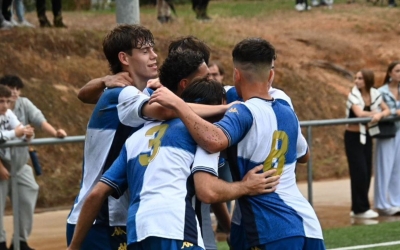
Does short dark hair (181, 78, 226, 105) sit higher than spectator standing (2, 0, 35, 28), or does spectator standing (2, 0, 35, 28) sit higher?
short dark hair (181, 78, 226, 105)

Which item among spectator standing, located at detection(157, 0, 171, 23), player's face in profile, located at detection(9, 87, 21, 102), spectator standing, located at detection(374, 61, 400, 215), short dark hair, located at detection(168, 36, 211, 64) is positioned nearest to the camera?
short dark hair, located at detection(168, 36, 211, 64)

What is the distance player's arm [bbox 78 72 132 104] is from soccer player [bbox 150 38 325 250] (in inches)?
25.7

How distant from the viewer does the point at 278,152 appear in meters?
4.87

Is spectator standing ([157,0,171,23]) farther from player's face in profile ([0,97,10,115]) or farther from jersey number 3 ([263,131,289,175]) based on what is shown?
jersey number 3 ([263,131,289,175])

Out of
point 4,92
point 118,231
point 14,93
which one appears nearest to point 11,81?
point 14,93

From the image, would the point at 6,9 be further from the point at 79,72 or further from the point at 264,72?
the point at 264,72

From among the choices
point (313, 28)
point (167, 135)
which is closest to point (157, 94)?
point (167, 135)

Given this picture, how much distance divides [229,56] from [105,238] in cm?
1372

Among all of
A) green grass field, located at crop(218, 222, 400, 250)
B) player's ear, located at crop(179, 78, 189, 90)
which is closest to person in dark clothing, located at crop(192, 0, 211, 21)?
green grass field, located at crop(218, 222, 400, 250)

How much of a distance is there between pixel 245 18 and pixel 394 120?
12226mm

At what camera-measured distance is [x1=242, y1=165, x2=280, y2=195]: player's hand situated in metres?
4.77

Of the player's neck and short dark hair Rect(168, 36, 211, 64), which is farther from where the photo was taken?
short dark hair Rect(168, 36, 211, 64)

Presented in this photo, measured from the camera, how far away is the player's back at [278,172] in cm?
480

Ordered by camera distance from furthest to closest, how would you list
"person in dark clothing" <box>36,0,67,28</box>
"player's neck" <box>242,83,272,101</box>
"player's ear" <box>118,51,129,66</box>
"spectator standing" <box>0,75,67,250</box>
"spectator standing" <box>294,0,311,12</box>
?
"spectator standing" <box>294,0,311,12</box>
"person in dark clothing" <box>36,0,67,28</box>
"spectator standing" <box>0,75,67,250</box>
"player's ear" <box>118,51,129,66</box>
"player's neck" <box>242,83,272,101</box>
